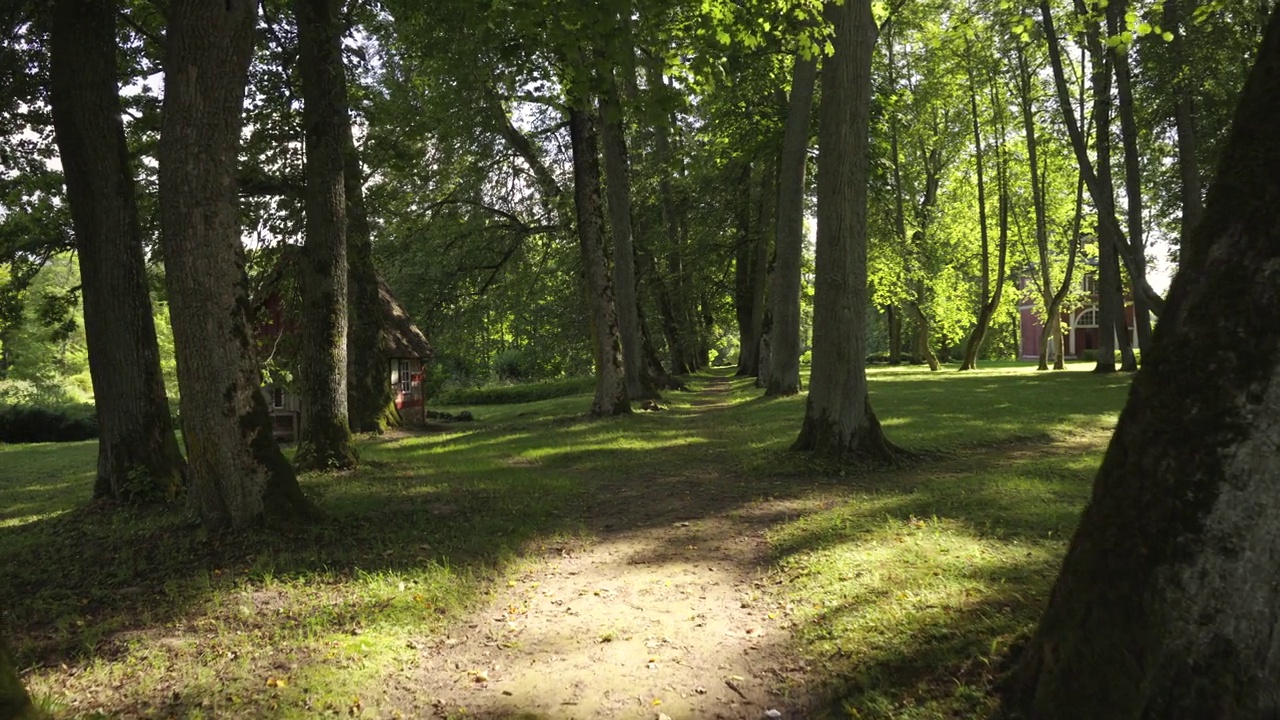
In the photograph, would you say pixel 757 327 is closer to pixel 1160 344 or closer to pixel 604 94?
pixel 604 94

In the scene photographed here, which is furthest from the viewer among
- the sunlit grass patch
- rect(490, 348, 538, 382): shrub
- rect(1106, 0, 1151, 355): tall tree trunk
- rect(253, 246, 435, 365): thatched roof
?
rect(490, 348, 538, 382): shrub

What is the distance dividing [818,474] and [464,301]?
19.0 meters

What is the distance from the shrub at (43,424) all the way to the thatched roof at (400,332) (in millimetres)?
12526

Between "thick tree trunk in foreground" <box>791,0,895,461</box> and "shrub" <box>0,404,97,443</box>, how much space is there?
89.8 feet

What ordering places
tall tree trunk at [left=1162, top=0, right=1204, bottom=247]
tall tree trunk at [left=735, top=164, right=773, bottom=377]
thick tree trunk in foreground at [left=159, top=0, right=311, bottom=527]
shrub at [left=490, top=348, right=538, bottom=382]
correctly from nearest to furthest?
thick tree trunk in foreground at [left=159, top=0, right=311, bottom=527] < tall tree trunk at [left=1162, top=0, right=1204, bottom=247] < tall tree trunk at [left=735, top=164, right=773, bottom=377] < shrub at [left=490, top=348, right=538, bottom=382]

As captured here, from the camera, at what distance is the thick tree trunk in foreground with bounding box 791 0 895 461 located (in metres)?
9.85

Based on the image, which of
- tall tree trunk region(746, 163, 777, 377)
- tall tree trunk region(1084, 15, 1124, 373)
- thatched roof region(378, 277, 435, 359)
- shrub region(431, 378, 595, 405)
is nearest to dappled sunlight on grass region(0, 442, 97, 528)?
thatched roof region(378, 277, 435, 359)

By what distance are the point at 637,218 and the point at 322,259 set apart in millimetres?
19443

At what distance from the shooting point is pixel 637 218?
29.7 m

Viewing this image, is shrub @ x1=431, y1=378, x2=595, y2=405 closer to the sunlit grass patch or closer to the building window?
the building window

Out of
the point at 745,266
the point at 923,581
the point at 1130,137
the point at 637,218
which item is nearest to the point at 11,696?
the point at 923,581

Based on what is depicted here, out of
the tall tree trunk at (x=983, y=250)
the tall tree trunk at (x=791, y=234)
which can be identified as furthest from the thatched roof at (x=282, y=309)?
the tall tree trunk at (x=983, y=250)

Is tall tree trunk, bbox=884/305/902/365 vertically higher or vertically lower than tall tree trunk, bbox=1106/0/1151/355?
lower

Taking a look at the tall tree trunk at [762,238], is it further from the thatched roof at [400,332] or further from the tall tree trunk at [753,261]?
the thatched roof at [400,332]
